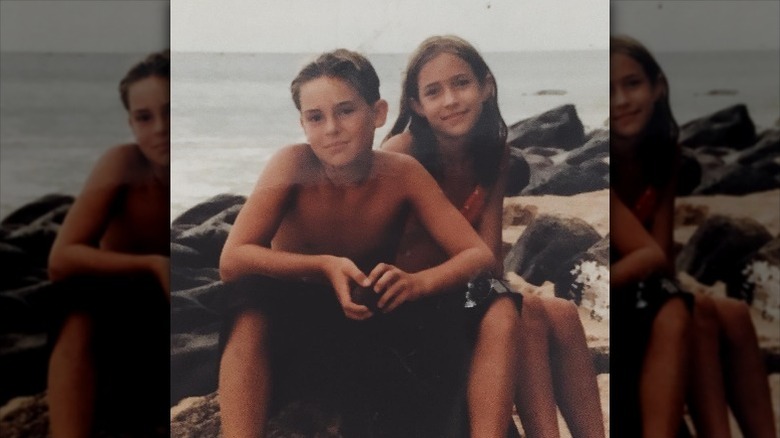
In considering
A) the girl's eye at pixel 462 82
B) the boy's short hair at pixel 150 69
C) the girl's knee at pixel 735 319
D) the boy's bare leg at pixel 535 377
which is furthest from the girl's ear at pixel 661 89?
the boy's short hair at pixel 150 69

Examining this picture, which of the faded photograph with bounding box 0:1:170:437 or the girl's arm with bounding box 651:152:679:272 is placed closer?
the faded photograph with bounding box 0:1:170:437

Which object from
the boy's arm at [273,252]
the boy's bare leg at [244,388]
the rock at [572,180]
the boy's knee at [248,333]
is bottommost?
the boy's bare leg at [244,388]

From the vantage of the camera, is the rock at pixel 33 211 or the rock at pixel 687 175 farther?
the rock at pixel 687 175

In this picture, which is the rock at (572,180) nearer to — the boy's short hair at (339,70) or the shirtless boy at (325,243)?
the shirtless boy at (325,243)

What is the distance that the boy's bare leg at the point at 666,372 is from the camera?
158 inches

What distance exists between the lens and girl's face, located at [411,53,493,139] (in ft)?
13.3

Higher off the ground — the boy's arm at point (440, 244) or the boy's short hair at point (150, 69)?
the boy's short hair at point (150, 69)

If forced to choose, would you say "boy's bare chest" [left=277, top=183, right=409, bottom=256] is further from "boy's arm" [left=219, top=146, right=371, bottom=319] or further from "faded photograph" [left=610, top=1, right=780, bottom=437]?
"faded photograph" [left=610, top=1, right=780, bottom=437]

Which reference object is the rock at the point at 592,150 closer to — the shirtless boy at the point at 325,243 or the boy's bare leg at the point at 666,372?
the shirtless boy at the point at 325,243

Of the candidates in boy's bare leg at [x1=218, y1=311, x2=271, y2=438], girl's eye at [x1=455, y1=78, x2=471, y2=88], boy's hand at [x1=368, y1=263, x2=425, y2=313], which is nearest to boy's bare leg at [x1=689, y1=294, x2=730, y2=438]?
boy's hand at [x1=368, y1=263, x2=425, y2=313]

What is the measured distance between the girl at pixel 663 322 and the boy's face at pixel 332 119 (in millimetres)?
1111

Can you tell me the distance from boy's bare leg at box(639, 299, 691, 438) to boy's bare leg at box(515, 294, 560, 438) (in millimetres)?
394

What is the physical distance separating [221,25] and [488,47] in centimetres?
114

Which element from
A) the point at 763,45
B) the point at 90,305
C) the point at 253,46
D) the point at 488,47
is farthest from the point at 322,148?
the point at 763,45
